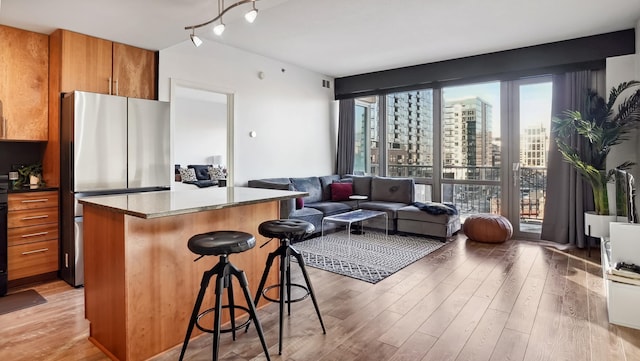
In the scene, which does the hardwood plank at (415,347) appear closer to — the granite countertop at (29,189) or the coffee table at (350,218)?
the coffee table at (350,218)

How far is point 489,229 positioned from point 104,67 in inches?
199

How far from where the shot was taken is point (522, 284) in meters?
3.33

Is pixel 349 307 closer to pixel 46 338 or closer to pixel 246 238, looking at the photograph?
pixel 246 238

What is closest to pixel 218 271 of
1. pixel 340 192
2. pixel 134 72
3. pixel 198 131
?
pixel 134 72

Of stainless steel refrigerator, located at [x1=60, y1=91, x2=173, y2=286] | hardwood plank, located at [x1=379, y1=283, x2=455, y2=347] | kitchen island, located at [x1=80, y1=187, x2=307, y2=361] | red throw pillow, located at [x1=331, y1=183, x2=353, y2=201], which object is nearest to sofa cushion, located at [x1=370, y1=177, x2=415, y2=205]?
red throw pillow, located at [x1=331, y1=183, x2=353, y2=201]

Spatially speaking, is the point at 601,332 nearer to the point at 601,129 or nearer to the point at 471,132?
the point at 601,129

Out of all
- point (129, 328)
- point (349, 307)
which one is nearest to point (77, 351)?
point (129, 328)

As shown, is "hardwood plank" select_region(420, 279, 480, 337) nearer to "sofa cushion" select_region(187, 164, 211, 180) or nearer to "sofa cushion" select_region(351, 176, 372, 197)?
"sofa cushion" select_region(351, 176, 372, 197)

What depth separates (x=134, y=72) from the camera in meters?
3.95

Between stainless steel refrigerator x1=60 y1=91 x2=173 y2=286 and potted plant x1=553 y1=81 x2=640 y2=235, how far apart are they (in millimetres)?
4806

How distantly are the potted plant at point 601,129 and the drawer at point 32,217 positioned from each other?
5.72m

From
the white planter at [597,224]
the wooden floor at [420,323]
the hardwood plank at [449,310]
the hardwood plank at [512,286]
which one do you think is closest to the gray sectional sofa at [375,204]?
the hardwood plank at [512,286]

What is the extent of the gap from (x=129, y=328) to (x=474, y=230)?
4440 millimetres

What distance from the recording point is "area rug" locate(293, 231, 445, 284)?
3.74 m
